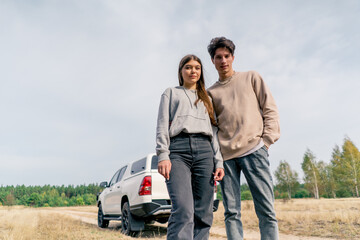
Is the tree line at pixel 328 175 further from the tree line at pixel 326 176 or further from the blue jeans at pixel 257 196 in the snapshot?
the blue jeans at pixel 257 196

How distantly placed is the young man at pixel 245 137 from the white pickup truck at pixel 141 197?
11.4ft

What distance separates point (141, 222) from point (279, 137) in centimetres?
462

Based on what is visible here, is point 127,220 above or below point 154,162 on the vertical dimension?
below

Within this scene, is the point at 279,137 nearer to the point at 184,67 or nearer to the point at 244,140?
the point at 244,140

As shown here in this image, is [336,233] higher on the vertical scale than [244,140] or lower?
lower

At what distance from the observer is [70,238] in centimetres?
549

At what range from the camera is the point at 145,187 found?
236 inches

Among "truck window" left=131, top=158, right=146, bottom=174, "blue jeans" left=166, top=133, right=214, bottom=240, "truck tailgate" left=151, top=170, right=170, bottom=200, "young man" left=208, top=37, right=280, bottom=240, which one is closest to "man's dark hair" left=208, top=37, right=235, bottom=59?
"young man" left=208, top=37, right=280, bottom=240

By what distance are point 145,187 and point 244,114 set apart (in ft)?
12.7

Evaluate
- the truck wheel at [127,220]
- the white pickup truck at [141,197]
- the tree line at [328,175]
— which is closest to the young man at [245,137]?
the white pickup truck at [141,197]

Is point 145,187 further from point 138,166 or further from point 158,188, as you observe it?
point 138,166

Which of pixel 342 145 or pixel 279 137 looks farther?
pixel 342 145

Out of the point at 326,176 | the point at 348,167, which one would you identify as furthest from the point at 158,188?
the point at 326,176

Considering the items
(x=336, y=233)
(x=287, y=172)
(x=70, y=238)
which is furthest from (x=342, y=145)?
(x=70, y=238)
